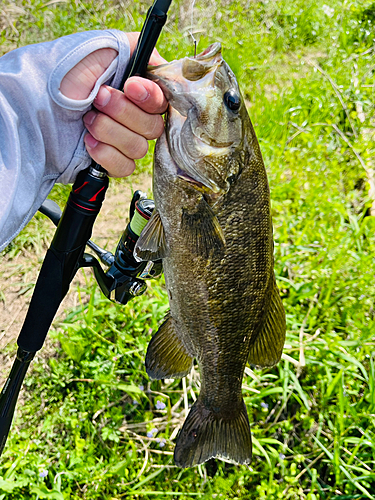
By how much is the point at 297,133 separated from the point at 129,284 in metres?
2.99

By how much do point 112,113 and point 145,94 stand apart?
143mm

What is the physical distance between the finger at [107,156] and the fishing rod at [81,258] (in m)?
0.03

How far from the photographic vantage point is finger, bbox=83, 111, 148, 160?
137 centimetres

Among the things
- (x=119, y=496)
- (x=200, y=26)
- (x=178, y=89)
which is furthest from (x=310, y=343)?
(x=200, y=26)

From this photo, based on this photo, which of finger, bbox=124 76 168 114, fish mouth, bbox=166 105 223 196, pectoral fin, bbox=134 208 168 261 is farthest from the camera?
pectoral fin, bbox=134 208 168 261

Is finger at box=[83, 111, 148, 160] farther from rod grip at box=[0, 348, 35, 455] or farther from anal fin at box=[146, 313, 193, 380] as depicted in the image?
rod grip at box=[0, 348, 35, 455]

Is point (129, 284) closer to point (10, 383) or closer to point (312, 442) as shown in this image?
point (10, 383)

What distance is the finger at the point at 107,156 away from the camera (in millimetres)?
1421

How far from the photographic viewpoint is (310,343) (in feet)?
9.40

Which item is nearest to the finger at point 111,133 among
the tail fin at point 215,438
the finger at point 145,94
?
the finger at point 145,94

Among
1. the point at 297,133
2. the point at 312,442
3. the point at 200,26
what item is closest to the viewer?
the point at 312,442

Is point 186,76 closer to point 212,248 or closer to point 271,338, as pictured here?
point 212,248

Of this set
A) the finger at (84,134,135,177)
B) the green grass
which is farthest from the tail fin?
the finger at (84,134,135,177)

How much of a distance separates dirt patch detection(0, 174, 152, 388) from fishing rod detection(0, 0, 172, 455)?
33.4 inches
